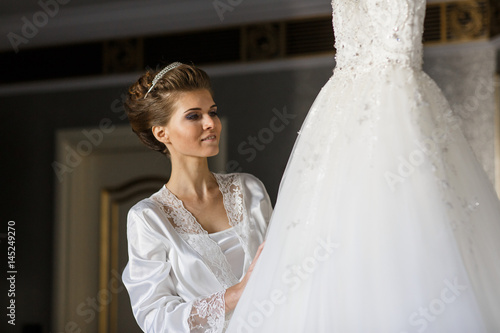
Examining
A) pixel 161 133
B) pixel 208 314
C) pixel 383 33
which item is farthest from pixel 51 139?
pixel 383 33

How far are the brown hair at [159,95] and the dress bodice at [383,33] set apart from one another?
0.55m

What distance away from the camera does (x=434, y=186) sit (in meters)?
1.09

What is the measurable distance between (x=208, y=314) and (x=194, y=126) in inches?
18.5

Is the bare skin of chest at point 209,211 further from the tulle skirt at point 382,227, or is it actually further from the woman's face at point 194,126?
the tulle skirt at point 382,227

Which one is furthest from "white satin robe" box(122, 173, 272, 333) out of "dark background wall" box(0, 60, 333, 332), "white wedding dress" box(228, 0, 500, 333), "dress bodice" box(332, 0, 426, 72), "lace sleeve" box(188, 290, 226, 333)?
"dark background wall" box(0, 60, 333, 332)

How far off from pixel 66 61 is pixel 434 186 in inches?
140

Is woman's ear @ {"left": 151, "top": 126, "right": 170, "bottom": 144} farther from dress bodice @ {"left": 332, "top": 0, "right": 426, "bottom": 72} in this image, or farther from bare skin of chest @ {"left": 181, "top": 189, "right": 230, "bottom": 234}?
dress bodice @ {"left": 332, "top": 0, "right": 426, "bottom": 72}

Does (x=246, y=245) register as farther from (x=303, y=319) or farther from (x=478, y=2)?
(x=478, y=2)

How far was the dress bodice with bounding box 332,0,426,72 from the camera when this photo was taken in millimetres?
1227

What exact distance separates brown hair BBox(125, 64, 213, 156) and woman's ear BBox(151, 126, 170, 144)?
0.01 meters

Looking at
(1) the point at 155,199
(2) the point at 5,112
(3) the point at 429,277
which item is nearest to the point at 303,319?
(3) the point at 429,277

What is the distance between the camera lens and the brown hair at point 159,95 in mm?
1716

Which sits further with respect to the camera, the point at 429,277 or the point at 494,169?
the point at 494,169

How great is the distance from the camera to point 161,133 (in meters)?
1.75
